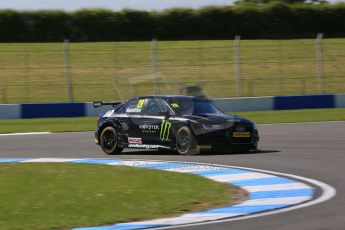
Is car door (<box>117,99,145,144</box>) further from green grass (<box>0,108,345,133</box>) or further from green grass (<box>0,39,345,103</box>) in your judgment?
green grass (<box>0,39,345,103</box>)

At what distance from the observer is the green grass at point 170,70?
34.8 m

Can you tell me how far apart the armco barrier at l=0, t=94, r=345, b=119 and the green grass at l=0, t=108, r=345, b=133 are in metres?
0.39

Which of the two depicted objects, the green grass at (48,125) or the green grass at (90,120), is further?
the green grass at (90,120)

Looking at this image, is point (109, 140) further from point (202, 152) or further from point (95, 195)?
point (95, 195)

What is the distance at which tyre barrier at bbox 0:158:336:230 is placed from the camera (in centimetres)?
920

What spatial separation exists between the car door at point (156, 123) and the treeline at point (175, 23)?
3015 centimetres

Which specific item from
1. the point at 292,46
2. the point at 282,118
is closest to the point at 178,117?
the point at 282,118

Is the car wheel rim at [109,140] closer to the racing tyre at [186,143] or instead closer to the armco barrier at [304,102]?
the racing tyre at [186,143]

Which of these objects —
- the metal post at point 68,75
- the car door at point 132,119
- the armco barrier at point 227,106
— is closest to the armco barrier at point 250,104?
the armco barrier at point 227,106

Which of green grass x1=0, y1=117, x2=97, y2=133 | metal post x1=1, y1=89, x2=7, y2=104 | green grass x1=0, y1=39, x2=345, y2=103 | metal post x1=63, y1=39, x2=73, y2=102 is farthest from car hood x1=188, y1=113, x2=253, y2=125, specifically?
metal post x1=1, y1=89, x2=7, y2=104

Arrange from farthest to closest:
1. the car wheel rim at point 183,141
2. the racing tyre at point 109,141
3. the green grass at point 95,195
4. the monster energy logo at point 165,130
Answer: the racing tyre at point 109,141 → the monster energy logo at point 165,130 → the car wheel rim at point 183,141 → the green grass at point 95,195

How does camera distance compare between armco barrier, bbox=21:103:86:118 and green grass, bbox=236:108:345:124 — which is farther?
armco barrier, bbox=21:103:86:118

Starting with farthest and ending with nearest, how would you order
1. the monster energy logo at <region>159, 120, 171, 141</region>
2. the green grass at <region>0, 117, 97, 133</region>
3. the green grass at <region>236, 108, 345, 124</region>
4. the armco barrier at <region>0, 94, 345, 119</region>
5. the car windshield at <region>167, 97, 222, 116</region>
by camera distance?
the armco barrier at <region>0, 94, 345, 119</region> → the green grass at <region>236, 108, 345, 124</region> → the green grass at <region>0, 117, 97, 133</region> → the car windshield at <region>167, 97, 222, 116</region> → the monster energy logo at <region>159, 120, 171, 141</region>

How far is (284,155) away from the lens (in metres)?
15.8
